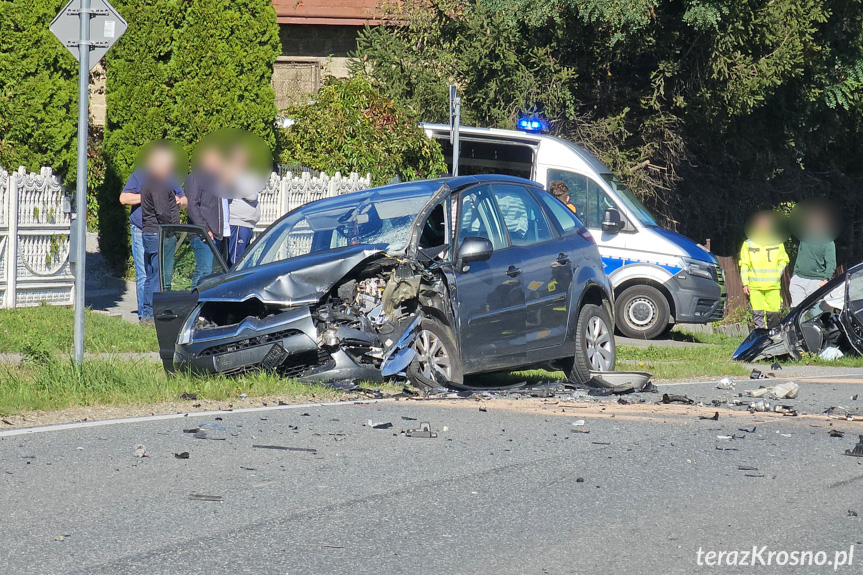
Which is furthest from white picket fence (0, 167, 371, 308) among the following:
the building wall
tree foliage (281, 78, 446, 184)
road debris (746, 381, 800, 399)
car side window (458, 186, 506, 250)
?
the building wall

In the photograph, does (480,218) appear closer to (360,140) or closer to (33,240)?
(33,240)

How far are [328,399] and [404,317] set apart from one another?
2.74ft

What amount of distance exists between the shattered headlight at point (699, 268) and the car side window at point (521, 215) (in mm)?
6687

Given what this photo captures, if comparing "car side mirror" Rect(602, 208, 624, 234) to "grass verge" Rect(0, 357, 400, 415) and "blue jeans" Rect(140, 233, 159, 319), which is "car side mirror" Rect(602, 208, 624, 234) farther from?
"grass verge" Rect(0, 357, 400, 415)

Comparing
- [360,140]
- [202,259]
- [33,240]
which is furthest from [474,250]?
[360,140]

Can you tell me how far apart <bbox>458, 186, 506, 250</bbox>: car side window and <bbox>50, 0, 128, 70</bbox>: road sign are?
3018 millimetres

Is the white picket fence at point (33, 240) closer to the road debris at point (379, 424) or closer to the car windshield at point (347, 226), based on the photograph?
the car windshield at point (347, 226)

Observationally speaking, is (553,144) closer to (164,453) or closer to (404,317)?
(404,317)

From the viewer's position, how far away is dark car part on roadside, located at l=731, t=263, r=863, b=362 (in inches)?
534

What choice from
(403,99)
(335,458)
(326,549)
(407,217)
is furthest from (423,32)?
(326,549)

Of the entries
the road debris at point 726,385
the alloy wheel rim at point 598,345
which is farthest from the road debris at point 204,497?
the road debris at point 726,385

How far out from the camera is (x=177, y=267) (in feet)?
33.2

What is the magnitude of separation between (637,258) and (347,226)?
25.4 feet

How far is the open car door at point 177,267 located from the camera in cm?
920
